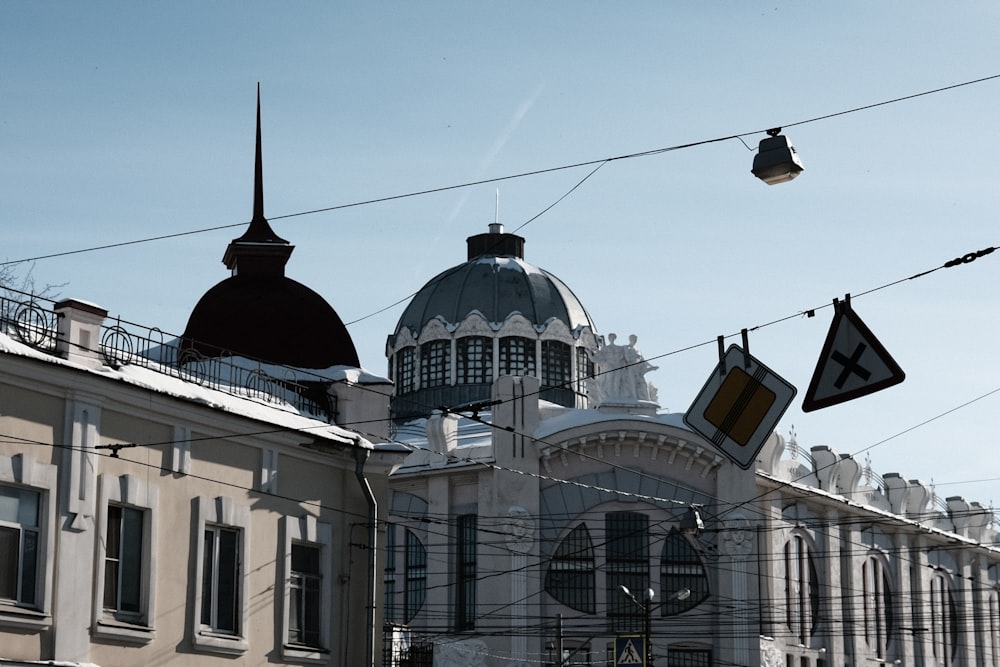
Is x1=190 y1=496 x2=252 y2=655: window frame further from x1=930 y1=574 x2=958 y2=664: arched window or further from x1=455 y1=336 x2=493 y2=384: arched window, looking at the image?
x1=930 y1=574 x2=958 y2=664: arched window

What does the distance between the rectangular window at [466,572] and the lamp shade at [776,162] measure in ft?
98.9

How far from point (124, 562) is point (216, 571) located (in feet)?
5.53

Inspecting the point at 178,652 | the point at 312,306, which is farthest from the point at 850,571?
the point at 178,652

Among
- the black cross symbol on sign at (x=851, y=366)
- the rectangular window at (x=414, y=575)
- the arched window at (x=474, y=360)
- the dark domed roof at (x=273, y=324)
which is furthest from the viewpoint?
the arched window at (x=474, y=360)

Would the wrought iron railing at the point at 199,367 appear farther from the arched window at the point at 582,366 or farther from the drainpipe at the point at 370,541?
Result: the arched window at the point at 582,366

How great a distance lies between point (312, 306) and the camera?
113 ft

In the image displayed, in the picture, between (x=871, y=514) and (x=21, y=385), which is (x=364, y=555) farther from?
(x=871, y=514)

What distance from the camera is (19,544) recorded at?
19.2m

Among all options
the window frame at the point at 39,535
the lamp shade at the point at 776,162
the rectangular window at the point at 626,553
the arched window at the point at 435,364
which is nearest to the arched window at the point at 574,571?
the rectangular window at the point at 626,553

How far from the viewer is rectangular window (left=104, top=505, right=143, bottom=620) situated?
2036cm

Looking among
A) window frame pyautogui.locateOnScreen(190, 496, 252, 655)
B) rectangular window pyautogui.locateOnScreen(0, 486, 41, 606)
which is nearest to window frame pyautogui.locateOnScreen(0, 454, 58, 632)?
rectangular window pyautogui.locateOnScreen(0, 486, 41, 606)

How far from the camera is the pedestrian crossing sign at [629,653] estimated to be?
31406mm

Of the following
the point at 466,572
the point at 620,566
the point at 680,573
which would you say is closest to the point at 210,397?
the point at 620,566

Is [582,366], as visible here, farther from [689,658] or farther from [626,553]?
[689,658]
